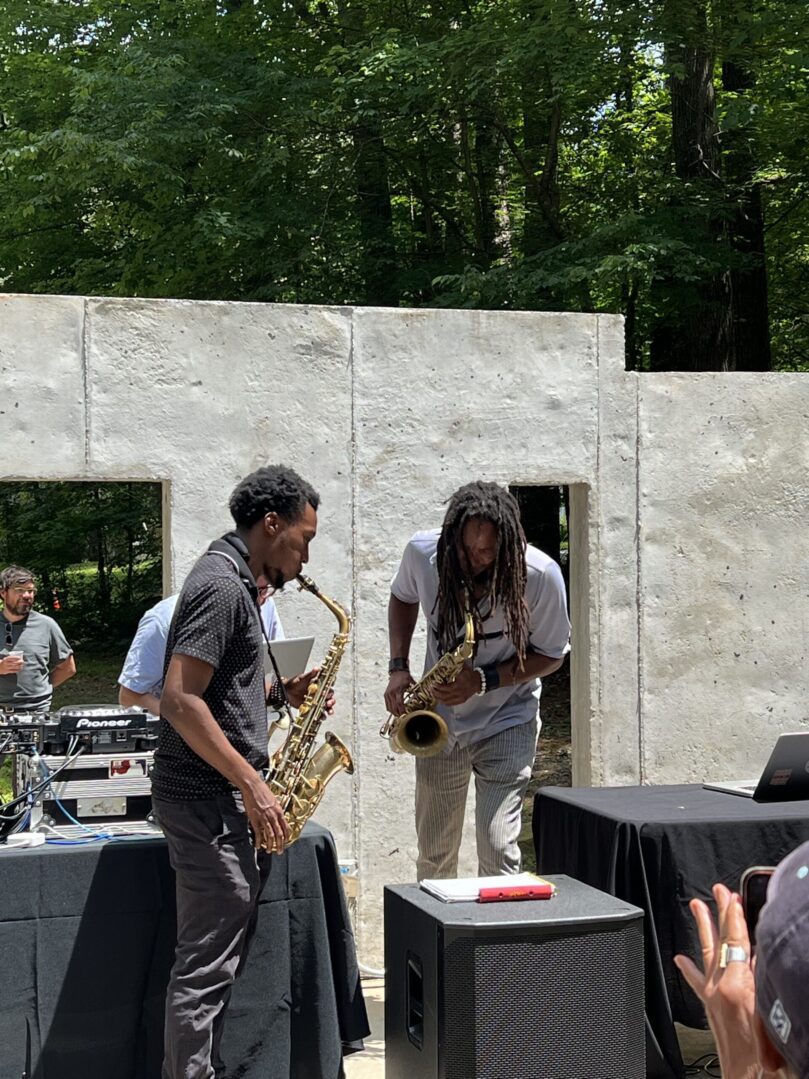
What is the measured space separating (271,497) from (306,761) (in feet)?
3.22

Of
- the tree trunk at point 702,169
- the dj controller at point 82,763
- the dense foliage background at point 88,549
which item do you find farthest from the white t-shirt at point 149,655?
the dense foliage background at point 88,549

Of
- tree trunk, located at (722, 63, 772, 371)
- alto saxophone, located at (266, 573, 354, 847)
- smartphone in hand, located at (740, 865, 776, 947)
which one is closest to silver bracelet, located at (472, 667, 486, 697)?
alto saxophone, located at (266, 573, 354, 847)

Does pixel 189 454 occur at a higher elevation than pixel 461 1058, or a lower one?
higher

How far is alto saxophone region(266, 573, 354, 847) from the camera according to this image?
430 centimetres

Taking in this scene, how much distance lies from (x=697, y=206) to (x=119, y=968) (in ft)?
31.0

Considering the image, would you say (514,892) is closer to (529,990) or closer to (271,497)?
(529,990)

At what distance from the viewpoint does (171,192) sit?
12.9m

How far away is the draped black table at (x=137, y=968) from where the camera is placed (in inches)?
160

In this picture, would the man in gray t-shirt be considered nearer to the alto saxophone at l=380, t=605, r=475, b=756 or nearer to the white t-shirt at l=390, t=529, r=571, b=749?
the alto saxophone at l=380, t=605, r=475, b=756

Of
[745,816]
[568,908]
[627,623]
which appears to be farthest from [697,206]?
[568,908]

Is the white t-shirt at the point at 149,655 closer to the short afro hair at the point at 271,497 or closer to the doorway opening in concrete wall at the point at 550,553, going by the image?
the short afro hair at the point at 271,497

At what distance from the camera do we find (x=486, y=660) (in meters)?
5.07

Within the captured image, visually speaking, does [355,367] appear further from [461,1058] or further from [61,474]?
[461,1058]

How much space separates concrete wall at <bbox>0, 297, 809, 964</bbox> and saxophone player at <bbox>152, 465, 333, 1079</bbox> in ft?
6.82
